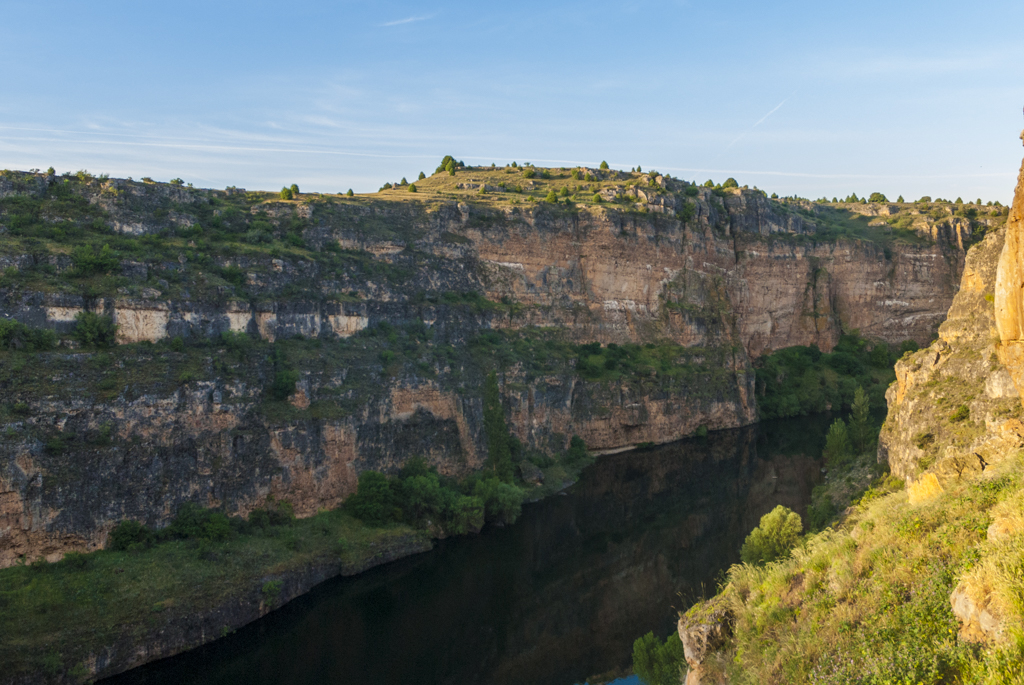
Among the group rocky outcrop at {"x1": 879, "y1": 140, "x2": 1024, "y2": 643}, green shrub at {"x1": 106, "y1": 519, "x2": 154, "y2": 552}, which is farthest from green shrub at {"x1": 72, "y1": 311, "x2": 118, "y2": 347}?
rocky outcrop at {"x1": 879, "y1": 140, "x2": 1024, "y2": 643}

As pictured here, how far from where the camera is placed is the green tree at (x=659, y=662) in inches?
A: 890

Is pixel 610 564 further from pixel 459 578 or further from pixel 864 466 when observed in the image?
pixel 864 466

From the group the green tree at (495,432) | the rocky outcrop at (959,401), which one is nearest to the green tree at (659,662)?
the rocky outcrop at (959,401)

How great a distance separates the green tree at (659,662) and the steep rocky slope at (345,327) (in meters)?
21.8

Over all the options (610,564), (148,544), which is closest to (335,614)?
(148,544)

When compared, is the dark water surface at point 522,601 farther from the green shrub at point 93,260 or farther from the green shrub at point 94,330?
the green shrub at point 93,260

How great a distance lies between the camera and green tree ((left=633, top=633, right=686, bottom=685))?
22.6m

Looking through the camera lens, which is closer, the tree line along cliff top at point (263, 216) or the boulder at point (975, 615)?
the boulder at point (975, 615)

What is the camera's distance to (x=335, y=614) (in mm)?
32906

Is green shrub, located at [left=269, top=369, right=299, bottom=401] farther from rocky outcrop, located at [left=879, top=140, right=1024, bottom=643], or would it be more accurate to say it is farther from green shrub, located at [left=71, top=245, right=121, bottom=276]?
rocky outcrop, located at [left=879, top=140, right=1024, bottom=643]

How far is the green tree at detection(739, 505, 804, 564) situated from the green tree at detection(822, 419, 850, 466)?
19.0 meters

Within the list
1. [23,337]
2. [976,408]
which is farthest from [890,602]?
[23,337]

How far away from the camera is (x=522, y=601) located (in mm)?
35406

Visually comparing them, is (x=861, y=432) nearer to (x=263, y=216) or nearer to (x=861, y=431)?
(x=861, y=431)
